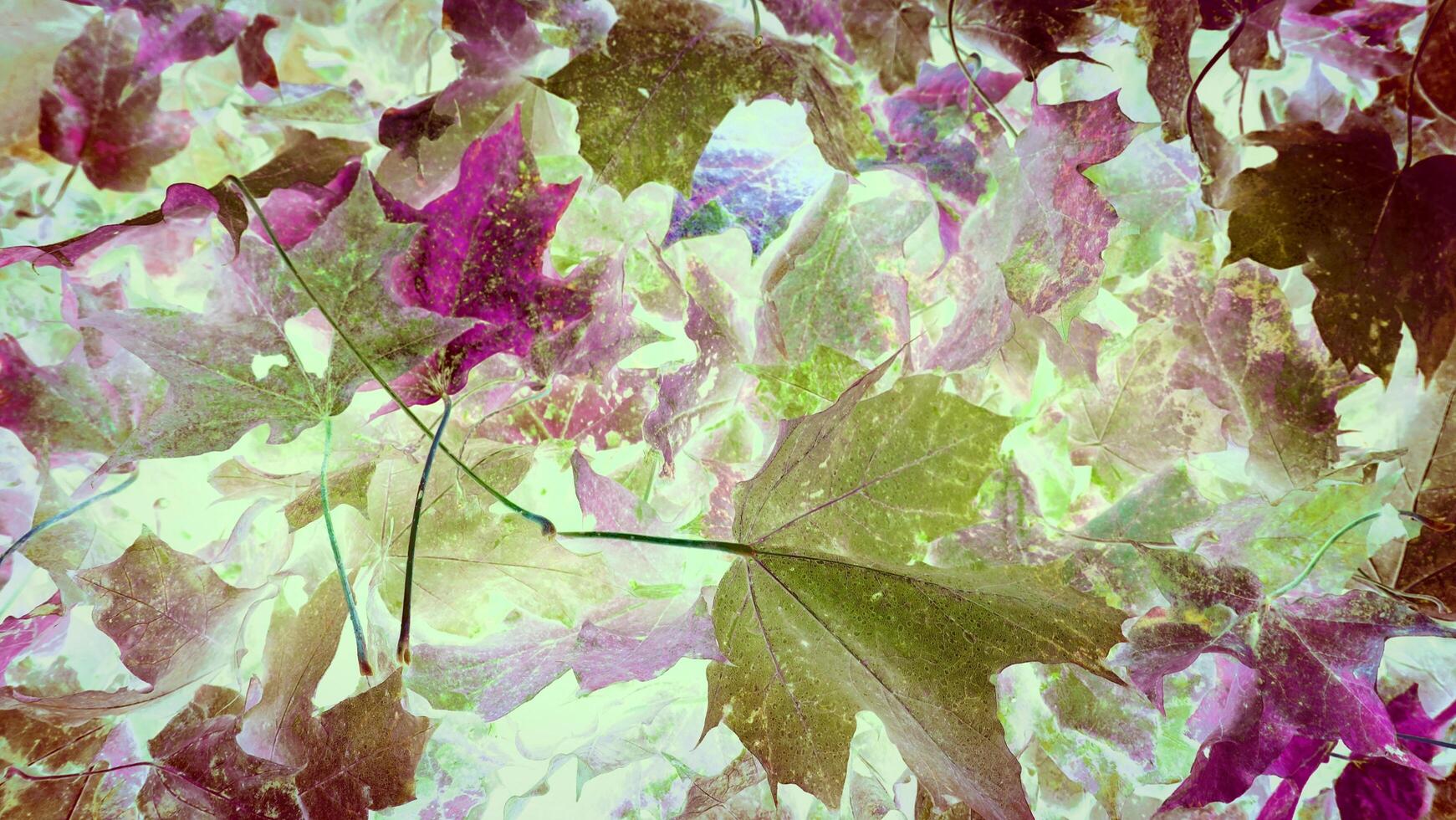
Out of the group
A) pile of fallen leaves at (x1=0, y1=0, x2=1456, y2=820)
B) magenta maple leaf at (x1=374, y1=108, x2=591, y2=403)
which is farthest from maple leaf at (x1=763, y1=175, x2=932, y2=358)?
magenta maple leaf at (x1=374, y1=108, x2=591, y2=403)

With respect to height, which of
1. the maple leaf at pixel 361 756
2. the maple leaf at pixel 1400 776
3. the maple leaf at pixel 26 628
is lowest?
the maple leaf at pixel 1400 776

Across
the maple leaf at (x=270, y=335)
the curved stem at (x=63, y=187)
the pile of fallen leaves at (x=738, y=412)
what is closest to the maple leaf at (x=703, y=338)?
the pile of fallen leaves at (x=738, y=412)

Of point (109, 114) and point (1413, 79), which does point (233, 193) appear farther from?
point (1413, 79)

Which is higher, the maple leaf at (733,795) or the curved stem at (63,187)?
the curved stem at (63,187)

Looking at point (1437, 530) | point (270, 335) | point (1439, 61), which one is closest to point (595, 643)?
point (270, 335)

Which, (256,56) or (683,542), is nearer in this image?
(683,542)

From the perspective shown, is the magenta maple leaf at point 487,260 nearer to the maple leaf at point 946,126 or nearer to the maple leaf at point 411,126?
the maple leaf at point 411,126

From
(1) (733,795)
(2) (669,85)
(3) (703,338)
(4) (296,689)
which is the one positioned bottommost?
(1) (733,795)
